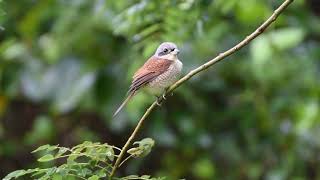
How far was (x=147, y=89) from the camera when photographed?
109 inches

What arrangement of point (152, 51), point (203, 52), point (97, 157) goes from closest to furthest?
point (97, 157) < point (152, 51) < point (203, 52)

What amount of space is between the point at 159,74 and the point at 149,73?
6 centimetres

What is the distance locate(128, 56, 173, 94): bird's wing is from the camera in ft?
8.93

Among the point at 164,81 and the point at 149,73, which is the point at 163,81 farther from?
the point at 149,73

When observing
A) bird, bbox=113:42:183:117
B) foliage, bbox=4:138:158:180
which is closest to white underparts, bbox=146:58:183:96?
bird, bbox=113:42:183:117

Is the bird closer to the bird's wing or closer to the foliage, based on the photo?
the bird's wing

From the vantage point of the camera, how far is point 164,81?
2670 millimetres

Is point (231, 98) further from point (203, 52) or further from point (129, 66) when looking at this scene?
point (129, 66)

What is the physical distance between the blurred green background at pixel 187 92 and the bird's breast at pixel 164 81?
4.81 feet

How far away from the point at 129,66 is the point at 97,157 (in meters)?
2.70

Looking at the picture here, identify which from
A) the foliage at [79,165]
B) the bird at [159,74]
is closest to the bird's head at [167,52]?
the bird at [159,74]

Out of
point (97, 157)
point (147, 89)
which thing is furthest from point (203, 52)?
point (97, 157)

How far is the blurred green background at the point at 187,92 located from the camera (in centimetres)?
463

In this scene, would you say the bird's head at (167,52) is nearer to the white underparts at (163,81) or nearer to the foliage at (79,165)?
the white underparts at (163,81)
